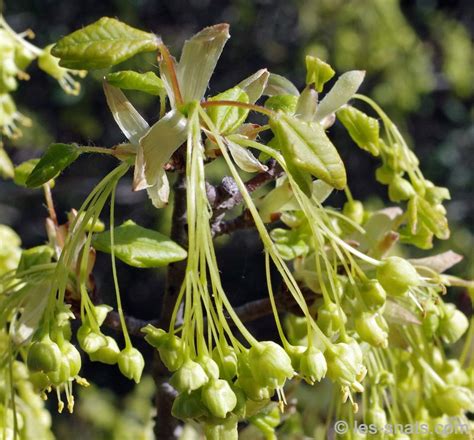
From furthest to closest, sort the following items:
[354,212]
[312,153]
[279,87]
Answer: [354,212] < [279,87] < [312,153]

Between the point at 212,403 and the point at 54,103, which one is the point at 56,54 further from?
the point at 54,103

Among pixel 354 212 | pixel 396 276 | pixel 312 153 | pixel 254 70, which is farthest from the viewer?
pixel 254 70

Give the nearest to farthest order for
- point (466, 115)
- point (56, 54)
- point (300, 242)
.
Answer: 1. point (56, 54)
2. point (300, 242)
3. point (466, 115)

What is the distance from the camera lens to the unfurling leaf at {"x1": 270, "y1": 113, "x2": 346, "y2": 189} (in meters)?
0.64

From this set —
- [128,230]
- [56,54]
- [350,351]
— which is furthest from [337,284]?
[56,54]

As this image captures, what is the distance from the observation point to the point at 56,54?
2.13 feet

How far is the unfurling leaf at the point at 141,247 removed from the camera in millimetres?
804

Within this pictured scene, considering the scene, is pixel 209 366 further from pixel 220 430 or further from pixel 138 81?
pixel 138 81

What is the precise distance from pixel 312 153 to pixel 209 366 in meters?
0.19

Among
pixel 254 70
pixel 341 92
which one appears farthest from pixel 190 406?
pixel 254 70

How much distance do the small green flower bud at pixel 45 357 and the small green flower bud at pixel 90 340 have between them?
39 mm

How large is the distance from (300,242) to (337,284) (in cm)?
12

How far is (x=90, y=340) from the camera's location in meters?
0.73

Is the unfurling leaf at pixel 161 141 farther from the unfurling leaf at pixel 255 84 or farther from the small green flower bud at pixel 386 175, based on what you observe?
the small green flower bud at pixel 386 175
